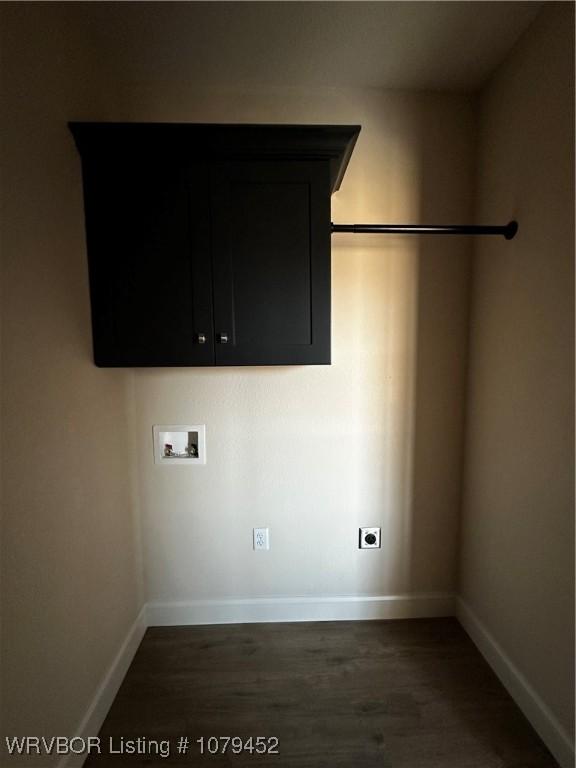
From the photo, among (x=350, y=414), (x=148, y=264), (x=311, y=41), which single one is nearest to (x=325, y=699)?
(x=350, y=414)

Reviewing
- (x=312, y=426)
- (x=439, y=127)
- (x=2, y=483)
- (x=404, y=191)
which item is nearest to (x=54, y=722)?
(x=2, y=483)

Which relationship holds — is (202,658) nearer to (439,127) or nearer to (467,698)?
(467,698)

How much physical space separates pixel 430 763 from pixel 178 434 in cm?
153

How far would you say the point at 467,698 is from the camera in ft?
4.65

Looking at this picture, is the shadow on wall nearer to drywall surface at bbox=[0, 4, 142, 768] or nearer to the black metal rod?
the black metal rod

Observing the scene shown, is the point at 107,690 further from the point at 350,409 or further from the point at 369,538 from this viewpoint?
the point at 350,409

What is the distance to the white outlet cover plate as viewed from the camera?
1729 mm

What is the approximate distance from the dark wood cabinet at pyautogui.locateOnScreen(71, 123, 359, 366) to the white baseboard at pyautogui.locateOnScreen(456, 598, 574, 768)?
1433 millimetres

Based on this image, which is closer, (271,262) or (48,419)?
(48,419)

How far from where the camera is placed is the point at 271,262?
137 cm

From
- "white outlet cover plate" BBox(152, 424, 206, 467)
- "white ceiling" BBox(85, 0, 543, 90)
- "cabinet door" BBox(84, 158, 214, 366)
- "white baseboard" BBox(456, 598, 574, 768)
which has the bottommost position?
"white baseboard" BBox(456, 598, 574, 768)

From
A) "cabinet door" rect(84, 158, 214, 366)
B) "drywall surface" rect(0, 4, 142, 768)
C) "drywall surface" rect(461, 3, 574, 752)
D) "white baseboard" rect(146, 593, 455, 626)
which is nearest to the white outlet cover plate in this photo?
"drywall surface" rect(0, 4, 142, 768)

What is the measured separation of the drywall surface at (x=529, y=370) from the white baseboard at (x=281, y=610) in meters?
0.38

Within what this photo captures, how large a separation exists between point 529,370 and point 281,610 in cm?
158
